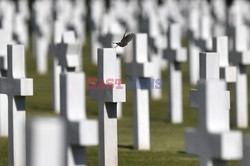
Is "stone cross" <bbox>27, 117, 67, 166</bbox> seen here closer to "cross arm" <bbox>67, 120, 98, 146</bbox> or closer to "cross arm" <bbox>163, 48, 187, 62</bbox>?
"cross arm" <bbox>67, 120, 98, 146</bbox>

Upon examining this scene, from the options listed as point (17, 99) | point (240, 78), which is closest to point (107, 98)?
point (17, 99)

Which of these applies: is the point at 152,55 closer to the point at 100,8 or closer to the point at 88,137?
the point at 88,137

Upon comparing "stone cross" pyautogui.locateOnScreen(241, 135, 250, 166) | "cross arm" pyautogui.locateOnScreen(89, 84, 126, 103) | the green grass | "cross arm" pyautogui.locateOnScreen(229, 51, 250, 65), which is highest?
"cross arm" pyautogui.locateOnScreen(229, 51, 250, 65)

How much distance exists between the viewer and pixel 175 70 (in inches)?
555

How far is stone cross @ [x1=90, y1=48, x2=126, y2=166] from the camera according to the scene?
8688mm

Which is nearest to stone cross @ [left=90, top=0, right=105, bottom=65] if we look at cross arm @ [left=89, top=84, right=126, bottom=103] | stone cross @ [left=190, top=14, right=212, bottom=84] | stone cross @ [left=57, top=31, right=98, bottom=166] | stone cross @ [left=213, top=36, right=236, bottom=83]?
stone cross @ [left=190, top=14, right=212, bottom=84]

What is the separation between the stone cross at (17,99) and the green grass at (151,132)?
1127mm

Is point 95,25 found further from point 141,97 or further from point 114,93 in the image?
point 114,93

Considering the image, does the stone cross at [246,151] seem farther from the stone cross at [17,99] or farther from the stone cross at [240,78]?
the stone cross at [240,78]

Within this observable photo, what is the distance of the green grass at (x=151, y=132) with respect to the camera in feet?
34.6

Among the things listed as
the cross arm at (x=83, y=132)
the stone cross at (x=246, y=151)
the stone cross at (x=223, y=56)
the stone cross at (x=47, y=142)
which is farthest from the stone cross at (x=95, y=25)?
the stone cross at (x=47, y=142)

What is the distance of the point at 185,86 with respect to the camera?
18.8 metres

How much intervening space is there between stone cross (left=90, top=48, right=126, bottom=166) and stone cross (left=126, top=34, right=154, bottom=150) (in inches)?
92.4

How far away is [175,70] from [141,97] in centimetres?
280
